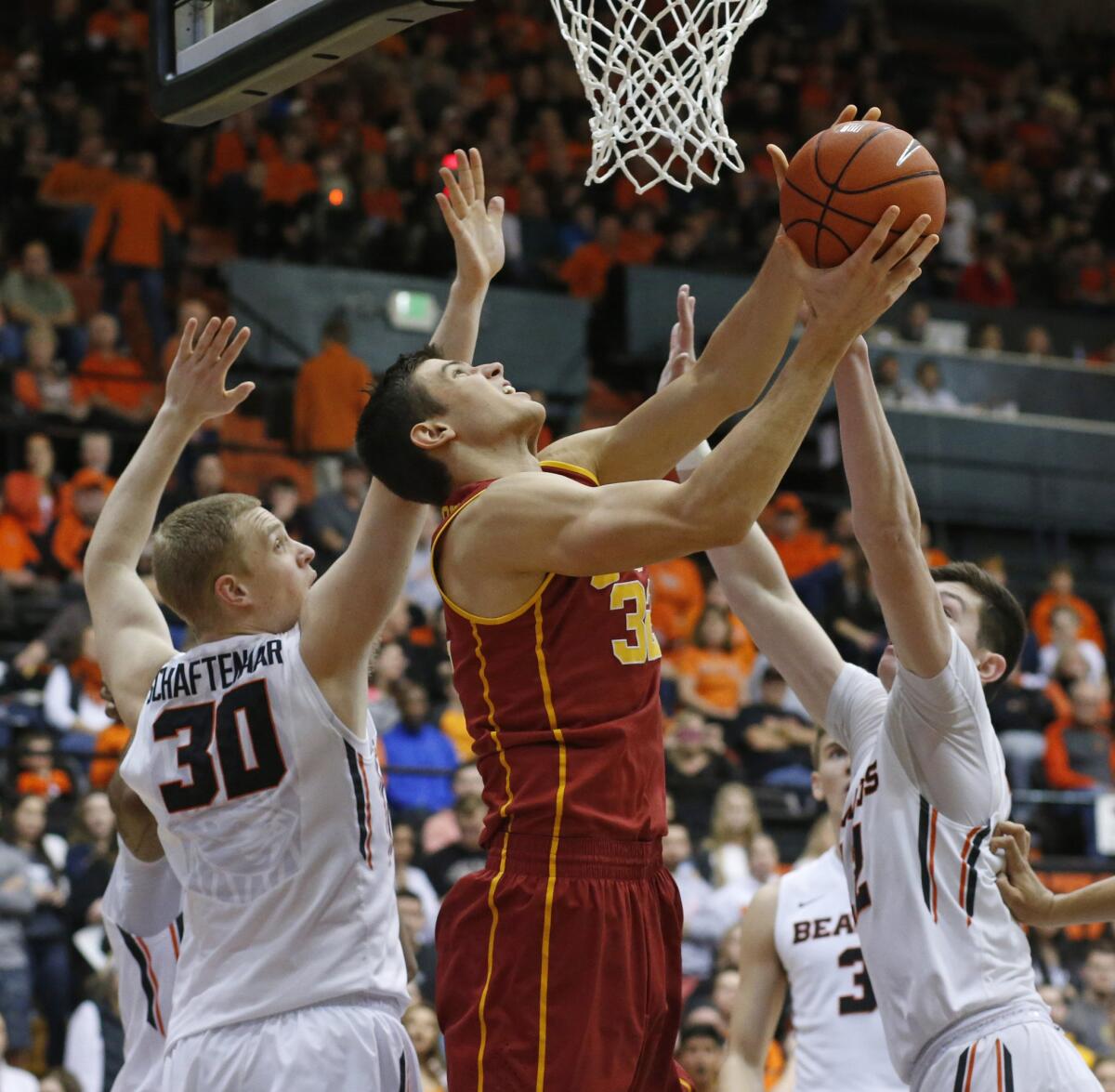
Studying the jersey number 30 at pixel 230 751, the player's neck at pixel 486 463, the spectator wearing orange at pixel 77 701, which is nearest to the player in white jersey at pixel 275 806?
the jersey number 30 at pixel 230 751

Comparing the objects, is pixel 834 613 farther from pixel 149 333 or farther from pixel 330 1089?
pixel 330 1089

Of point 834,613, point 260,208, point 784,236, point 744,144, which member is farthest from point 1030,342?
point 784,236

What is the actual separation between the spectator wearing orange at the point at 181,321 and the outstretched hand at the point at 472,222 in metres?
7.37

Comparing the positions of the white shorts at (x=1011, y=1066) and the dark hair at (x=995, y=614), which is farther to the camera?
the dark hair at (x=995, y=614)

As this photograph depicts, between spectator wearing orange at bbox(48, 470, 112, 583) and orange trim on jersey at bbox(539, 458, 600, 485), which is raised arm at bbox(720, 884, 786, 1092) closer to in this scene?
orange trim on jersey at bbox(539, 458, 600, 485)

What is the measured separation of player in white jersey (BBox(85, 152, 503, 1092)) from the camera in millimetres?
3559

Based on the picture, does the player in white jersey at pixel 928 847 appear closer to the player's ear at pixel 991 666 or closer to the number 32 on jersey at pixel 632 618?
the player's ear at pixel 991 666

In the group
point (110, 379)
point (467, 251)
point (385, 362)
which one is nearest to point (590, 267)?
point (385, 362)

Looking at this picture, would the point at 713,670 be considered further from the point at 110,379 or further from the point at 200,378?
the point at 200,378

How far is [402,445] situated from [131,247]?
31.6ft

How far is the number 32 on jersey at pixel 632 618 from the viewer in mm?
3529

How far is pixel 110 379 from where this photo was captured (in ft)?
38.5

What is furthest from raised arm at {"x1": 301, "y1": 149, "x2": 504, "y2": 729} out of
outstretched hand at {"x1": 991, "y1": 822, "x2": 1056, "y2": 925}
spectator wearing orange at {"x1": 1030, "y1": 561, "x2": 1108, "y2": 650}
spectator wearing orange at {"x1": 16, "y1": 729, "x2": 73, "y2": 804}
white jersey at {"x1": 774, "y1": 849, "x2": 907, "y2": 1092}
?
spectator wearing orange at {"x1": 1030, "y1": 561, "x2": 1108, "y2": 650}

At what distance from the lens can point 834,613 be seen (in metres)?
11.9
